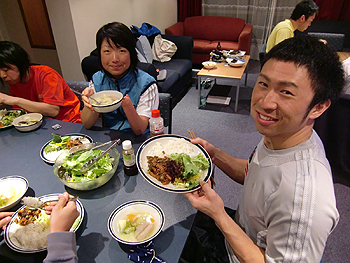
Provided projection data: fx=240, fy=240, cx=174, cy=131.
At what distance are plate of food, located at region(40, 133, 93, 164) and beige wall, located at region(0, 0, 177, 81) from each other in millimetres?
2131

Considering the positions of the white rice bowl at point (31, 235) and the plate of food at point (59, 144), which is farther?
the plate of food at point (59, 144)

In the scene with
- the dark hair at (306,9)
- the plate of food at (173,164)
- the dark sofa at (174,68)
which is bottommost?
the dark sofa at (174,68)

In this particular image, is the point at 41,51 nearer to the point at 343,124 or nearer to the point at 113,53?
the point at 113,53

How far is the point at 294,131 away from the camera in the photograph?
0.88 metres

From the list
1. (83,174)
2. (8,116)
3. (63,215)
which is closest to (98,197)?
(83,174)

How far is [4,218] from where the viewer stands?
1.01m

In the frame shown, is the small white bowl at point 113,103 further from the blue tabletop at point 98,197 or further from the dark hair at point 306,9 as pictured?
the dark hair at point 306,9

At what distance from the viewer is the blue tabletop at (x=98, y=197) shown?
92 cm

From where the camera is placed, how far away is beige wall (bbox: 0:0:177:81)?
3049 millimetres

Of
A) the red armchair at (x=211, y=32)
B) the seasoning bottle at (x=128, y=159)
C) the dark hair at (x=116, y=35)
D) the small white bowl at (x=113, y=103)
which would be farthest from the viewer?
the red armchair at (x=211, y=32)

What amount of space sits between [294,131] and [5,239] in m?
1.17

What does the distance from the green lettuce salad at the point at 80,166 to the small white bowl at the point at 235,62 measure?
304 centimetres

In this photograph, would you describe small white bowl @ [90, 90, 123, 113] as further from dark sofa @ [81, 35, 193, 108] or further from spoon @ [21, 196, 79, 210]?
dark sofa @ [81, 35, 193, 108]

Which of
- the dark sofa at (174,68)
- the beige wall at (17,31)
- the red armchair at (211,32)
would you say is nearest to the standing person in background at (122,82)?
the dark sofa at (174,68)
